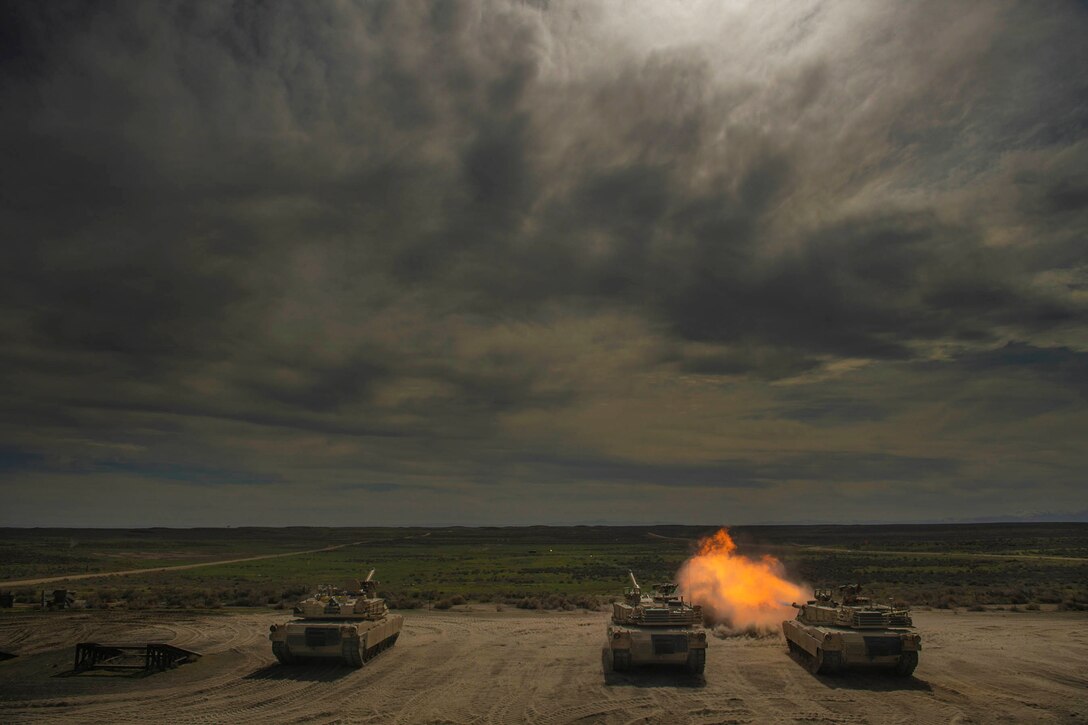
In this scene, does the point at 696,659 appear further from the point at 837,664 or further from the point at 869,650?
the point at 869,650

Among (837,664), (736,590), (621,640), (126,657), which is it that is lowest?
(126,657)

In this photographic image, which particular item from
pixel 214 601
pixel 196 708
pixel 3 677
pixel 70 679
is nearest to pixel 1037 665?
pixel 196 708

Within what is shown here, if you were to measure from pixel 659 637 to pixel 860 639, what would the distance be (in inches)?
227

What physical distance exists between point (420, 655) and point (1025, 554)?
89702 mm

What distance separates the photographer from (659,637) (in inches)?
889

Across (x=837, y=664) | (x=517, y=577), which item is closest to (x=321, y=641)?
(x=837, y=664)

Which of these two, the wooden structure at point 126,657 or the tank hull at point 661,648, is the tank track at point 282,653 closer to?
the wooden structure at point 126,657

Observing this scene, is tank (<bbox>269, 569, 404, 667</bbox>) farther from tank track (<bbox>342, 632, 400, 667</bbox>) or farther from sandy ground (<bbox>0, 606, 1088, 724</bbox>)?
sandy ground (<bbox>0, 606, 1088, 724</bbox>)

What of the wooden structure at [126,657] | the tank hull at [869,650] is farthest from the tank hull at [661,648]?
the wooden structure at [126,657]

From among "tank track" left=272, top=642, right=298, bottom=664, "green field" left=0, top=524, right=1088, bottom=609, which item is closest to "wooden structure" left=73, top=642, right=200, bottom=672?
"tank track" left=272, top=642, right=298, bottom=664

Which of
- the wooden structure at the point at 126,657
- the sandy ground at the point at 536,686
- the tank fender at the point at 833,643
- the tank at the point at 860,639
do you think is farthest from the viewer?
the wooden structure at the point at 126,657

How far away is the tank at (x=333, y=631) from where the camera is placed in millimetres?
23938

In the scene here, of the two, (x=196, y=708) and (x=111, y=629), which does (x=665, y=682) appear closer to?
(x=196, y=708)

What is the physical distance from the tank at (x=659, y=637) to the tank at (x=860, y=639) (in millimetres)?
3456
